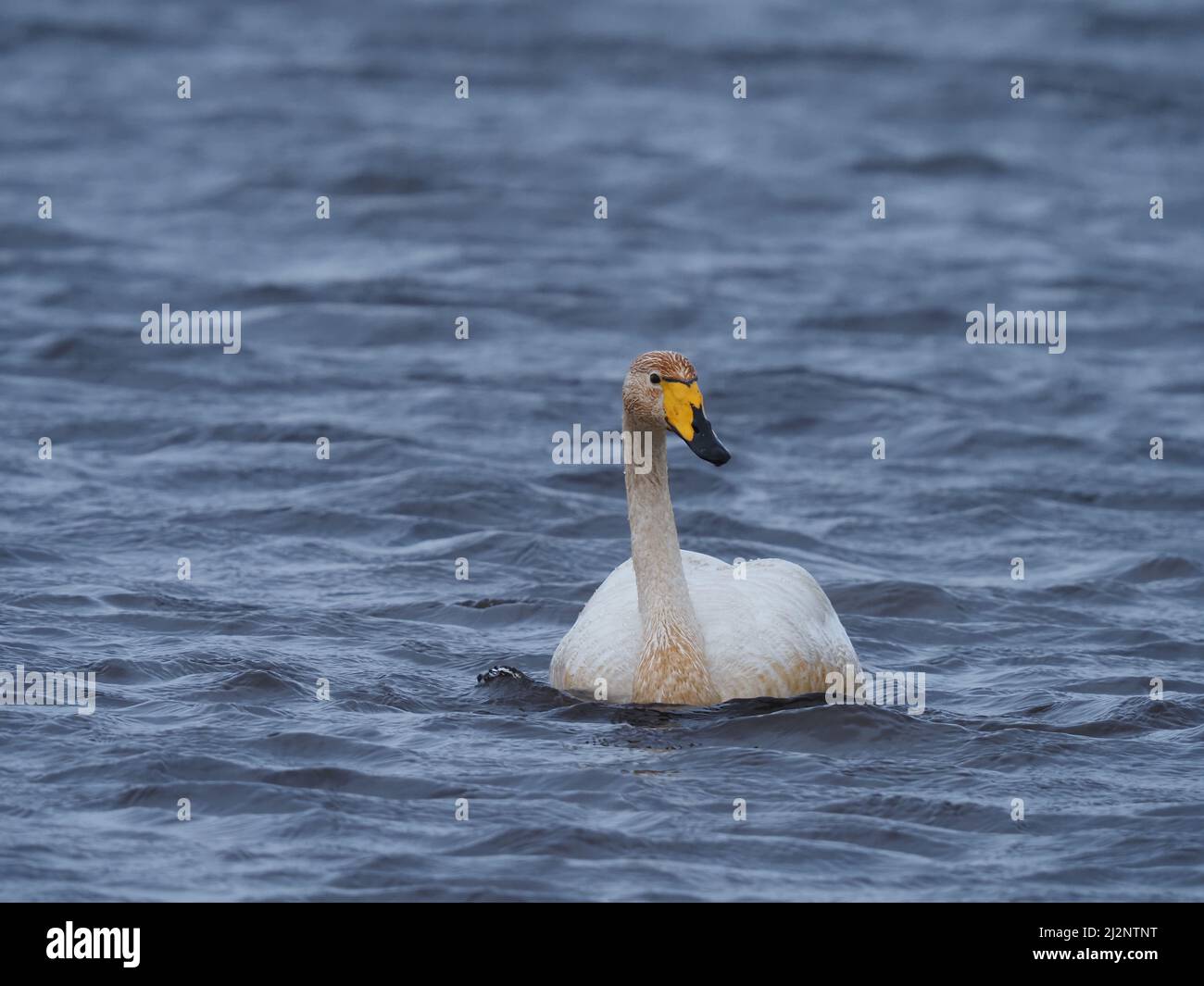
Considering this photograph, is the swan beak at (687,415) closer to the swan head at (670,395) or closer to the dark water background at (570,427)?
the swan head at (670,395)

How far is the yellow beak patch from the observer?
1126cm

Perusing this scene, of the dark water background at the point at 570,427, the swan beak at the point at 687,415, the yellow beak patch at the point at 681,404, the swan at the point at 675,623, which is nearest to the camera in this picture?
the dark water background at the point at 570,427

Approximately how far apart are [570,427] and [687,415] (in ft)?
26.2

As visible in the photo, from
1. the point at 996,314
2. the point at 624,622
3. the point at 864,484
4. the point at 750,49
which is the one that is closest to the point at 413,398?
the point at 864,484

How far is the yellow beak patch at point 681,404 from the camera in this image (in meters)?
11.3

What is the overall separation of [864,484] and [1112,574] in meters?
2.99

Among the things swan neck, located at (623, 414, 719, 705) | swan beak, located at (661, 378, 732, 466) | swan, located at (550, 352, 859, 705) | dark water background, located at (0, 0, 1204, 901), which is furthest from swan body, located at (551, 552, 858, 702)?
swan beak, located at (661, 378, 732, 466)

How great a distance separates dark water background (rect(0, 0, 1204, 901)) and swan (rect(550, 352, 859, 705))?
0.86 ft

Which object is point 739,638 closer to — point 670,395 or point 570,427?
point 670,395

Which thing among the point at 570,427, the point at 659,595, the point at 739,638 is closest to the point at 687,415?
the point at 659,595

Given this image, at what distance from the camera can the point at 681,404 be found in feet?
37.1

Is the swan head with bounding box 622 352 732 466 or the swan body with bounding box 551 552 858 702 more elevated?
the swan head with bounding box 622 352 732 466

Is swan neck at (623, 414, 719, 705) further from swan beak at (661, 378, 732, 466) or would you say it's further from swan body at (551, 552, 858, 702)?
swan beak at (661, 378, 732, 466)

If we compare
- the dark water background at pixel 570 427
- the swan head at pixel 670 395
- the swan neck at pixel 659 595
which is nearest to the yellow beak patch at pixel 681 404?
the swan head at pixel 670 395
